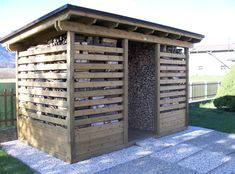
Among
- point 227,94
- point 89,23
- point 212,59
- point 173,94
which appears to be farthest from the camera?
point 212,59

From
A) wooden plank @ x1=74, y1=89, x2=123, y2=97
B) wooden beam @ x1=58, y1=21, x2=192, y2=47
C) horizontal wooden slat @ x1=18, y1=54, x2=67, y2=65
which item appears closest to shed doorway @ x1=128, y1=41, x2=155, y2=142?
wooden beam @ x1=58, y1=21, x2=192, y2=47

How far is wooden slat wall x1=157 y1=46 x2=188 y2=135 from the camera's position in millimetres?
6805

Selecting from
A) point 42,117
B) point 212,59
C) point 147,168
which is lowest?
point 147,168

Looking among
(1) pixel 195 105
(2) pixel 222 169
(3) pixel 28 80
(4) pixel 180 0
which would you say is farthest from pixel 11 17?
(2) pixel 222 169

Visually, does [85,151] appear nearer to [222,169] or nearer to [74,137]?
[74,137]

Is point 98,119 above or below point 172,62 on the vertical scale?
below

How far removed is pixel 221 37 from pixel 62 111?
4576cm

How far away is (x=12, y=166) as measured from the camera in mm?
4727

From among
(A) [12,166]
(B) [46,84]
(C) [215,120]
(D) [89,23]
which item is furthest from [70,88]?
(C) [215,120]

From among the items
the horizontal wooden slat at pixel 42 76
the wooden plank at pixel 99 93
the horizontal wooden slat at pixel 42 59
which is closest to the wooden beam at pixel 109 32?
the horizontal wooden slat at pixel 42 59

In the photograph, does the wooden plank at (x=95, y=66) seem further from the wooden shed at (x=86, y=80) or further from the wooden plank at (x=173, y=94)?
the wooden plank at (x=173, y=94)

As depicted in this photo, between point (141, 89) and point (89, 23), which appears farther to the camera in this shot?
point (141, 89)

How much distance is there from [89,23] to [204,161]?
3.44m

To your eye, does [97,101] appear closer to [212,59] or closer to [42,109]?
[42,109]
